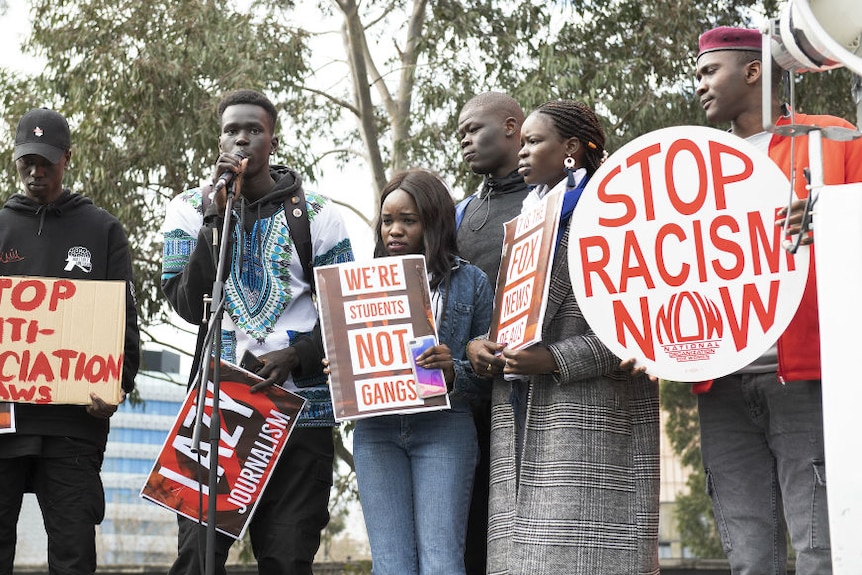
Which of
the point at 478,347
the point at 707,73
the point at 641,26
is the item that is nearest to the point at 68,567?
the point at 478,347

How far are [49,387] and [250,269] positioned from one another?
33.8 inches

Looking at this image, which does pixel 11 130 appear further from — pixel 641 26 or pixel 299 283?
pixel 299 283

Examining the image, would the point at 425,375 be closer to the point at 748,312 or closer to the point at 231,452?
the point at 231,452

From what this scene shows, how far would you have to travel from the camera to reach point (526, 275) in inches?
151

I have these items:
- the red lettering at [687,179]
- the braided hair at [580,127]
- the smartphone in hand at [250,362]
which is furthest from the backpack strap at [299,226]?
the red lettering at [687,179]

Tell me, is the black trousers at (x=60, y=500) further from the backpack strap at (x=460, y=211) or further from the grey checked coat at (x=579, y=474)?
the backpack strap at (x=460, y=211)

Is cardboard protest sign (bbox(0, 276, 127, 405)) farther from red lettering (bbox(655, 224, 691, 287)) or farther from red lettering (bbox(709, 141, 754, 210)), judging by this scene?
red lettering (bbox(709, 141, 754, 210))

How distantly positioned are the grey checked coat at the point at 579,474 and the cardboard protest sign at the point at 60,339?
1.57 metres

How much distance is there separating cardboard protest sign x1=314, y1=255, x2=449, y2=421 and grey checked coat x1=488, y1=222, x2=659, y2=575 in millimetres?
354

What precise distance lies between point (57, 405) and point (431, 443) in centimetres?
148

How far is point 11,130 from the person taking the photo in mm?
13305

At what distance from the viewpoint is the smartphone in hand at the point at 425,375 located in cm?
395

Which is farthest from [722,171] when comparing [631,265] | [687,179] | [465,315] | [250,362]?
[250,362]

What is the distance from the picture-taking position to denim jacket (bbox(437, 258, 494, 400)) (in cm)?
419
